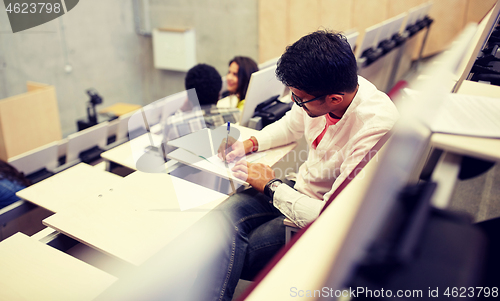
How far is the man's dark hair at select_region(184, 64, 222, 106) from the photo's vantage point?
196cm

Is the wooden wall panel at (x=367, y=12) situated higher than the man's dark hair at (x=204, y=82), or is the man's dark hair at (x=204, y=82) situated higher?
the wooden wall panel at (x=367, y=12)

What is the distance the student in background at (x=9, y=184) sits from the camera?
1.76m

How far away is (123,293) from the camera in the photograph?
1.12m

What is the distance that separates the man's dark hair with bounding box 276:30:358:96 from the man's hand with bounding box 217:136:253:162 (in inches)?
18.7

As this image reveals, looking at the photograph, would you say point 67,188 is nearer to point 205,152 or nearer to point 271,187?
point 205,152

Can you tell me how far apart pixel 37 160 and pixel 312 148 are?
7.28 ft

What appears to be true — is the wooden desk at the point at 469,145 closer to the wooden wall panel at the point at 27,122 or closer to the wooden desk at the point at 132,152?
the wooden desk at the point at 132,152

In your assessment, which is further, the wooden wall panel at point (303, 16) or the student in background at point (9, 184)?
the wooden wall panel at point (303, 16)

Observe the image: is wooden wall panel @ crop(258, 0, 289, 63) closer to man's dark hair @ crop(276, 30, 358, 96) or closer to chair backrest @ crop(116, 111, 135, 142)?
chair backrest @ crop(116, 111, 135, 142)

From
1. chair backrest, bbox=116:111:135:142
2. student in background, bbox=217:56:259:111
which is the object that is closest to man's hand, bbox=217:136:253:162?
student in background, bbox=217:56:259:111

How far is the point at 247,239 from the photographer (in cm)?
134

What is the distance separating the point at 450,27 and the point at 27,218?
197 inches

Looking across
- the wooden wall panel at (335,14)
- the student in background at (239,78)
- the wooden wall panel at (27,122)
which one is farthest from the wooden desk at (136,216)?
the wooden wall panel at (335,14)

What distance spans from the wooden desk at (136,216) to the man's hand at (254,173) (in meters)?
0.13
